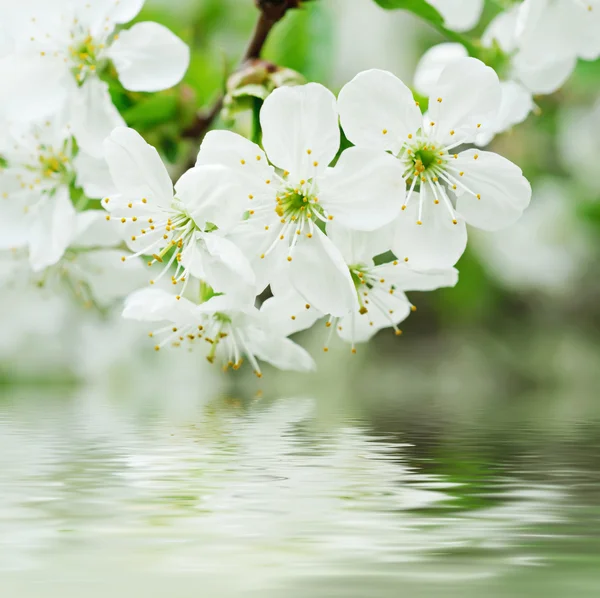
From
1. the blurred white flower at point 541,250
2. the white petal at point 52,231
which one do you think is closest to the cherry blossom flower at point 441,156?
the white petal at point 52,231

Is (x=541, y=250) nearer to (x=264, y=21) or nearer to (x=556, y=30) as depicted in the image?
(x=556, y=30)

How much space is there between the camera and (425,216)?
32.3 inches

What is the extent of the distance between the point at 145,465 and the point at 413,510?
254 millimetres

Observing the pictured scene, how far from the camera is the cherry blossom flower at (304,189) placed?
770mm

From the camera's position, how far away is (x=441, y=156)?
0.85 m

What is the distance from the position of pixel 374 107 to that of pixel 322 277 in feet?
0.45

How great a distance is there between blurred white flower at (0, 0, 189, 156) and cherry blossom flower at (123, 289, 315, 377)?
0.50ft

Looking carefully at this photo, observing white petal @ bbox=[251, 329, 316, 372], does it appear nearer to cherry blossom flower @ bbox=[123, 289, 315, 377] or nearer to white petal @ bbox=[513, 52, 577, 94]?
cherry blossom flower @ bbox=[123, 289, 315, 377]

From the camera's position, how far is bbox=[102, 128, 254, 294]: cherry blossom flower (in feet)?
2.51

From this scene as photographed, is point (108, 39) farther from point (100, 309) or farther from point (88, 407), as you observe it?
point (88, 407)

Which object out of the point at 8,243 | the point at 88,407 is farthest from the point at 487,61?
the point at 88,407

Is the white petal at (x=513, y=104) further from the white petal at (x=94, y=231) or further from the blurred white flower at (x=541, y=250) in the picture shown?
the blurred white flower at (x=541, y=250)

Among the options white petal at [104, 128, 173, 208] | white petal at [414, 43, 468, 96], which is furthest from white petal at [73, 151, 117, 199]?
white petal at [414, 43, 468, 96]

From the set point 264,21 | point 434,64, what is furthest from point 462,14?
point 264,21
